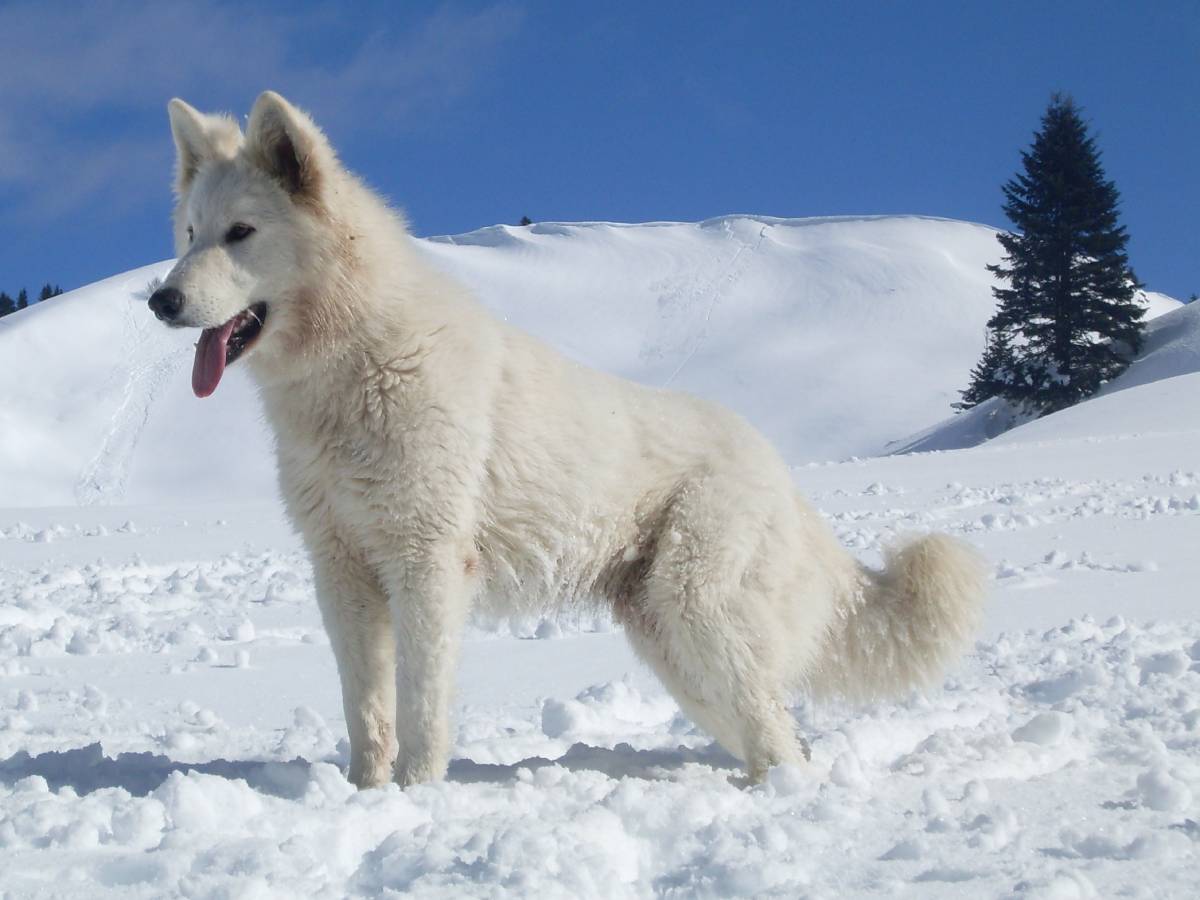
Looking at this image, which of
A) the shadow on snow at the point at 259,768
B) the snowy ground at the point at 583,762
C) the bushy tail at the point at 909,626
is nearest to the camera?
the snowy ground at the point at 583,762

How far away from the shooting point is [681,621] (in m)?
3.98

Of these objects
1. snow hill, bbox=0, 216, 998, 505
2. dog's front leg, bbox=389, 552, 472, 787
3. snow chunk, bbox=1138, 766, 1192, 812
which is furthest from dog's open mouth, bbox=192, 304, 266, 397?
snow hill, bbox=0, 216, 998, 505

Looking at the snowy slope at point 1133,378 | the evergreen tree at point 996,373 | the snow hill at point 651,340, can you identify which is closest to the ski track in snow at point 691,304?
the snow hill at point 651,340

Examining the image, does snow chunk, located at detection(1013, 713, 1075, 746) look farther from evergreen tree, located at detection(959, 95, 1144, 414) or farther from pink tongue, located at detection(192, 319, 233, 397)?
evergreen tree, located at detection(959, 95, 1144, 414)

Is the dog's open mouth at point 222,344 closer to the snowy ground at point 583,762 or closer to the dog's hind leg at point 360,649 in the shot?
the dog's hind leg at point 360,649

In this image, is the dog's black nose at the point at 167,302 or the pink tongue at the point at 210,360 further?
the pink tongue at the point at 210,360

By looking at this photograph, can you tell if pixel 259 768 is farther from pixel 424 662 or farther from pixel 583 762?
pixel 583 762

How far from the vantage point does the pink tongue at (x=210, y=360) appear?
3652 mm

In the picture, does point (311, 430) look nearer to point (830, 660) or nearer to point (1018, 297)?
point (830, 660)

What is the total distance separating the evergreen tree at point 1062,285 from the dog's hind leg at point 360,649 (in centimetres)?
2873

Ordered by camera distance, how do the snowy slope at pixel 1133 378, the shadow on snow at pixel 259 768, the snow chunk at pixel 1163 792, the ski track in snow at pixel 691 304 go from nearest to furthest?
the snow chunk at pixel 1163 792 → the shadow on snow at pixel 259 768 → the snowy slope at pixel 1133 378 → the ski track in snow at pixel 691 304

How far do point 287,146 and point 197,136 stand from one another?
1.55 ft

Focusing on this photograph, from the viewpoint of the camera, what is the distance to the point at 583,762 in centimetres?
415

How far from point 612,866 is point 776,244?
197 feet
